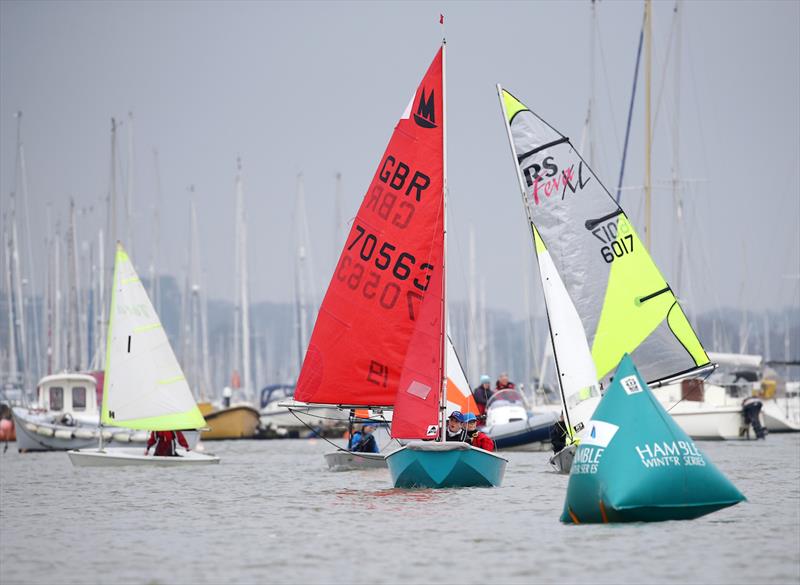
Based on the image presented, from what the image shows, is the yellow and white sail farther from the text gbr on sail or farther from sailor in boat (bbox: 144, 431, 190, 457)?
sailor in boat (bbox: 144, 431, 190, 457)

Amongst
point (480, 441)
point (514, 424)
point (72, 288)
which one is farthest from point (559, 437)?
point (72, 288)

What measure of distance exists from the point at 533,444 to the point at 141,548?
26.4 meters

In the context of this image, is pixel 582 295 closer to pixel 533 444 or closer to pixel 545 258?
pixel 545 258

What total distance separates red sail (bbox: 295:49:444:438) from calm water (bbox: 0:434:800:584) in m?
2.05

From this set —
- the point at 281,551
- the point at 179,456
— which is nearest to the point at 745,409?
the point at 179,456

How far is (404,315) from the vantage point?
26406mm

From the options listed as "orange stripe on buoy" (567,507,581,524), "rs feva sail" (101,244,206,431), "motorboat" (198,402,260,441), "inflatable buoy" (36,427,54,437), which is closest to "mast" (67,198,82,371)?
"motorboat" (198,402,260,441)

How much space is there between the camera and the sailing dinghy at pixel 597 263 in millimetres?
27625

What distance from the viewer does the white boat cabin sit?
53.1 meters

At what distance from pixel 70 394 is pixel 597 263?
30217mm

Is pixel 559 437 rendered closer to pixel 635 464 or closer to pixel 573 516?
pixel 573 516

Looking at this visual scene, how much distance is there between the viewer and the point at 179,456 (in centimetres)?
3578

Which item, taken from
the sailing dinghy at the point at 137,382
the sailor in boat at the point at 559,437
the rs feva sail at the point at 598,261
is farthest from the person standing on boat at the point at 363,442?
the rs feva sail at the point at 598,261

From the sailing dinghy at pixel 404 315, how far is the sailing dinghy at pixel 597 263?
2.39m
